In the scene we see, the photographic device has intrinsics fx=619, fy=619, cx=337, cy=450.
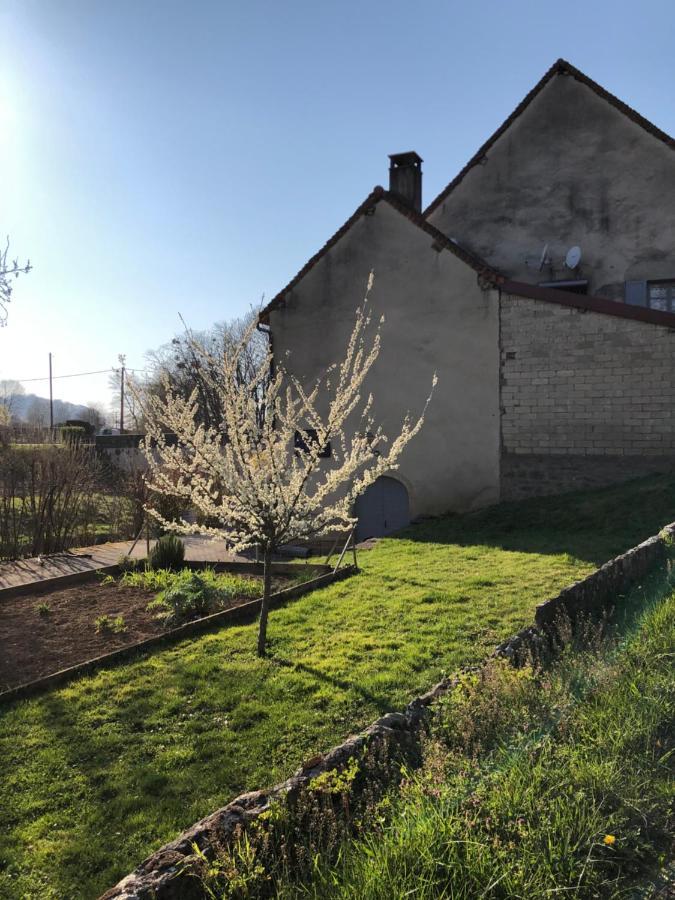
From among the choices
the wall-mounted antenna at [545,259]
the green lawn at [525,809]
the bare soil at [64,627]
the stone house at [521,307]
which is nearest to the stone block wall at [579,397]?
the stone house at [521,307]

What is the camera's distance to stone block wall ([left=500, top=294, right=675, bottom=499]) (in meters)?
13.8

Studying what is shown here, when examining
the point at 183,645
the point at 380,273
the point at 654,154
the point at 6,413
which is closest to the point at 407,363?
the point at 380,273

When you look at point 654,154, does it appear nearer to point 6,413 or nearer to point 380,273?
point 380,273

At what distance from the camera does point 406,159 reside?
62.8 feet

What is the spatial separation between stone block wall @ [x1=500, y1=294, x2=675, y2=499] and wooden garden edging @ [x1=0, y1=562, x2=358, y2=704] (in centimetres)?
701

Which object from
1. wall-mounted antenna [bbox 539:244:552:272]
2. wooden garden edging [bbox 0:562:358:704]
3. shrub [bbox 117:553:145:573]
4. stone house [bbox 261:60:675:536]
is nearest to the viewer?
wooden garden edging [bbox 0:562:358:704]

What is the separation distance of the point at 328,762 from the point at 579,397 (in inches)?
514

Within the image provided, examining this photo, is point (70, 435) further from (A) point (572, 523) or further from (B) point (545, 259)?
(B) point (545, 259)

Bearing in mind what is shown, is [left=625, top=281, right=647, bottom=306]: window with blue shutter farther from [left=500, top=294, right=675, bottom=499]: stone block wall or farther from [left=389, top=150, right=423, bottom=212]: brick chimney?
[left=389, top=150, right=423, bottom=212]: brick chimney

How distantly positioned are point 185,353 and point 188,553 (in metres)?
29.6

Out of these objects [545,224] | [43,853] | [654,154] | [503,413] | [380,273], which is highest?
[654,154]

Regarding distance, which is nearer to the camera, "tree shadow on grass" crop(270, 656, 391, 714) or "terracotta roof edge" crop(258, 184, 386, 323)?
"tree shadow on grass" crop(270, 656, 391, 714)

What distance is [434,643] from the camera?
634 centimetres

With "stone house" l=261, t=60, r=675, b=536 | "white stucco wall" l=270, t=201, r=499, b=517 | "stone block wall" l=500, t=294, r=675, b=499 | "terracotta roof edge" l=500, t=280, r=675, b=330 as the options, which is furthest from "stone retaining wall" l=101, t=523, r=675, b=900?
"white stucco wall" l=270, t=201, r=499, b=517
